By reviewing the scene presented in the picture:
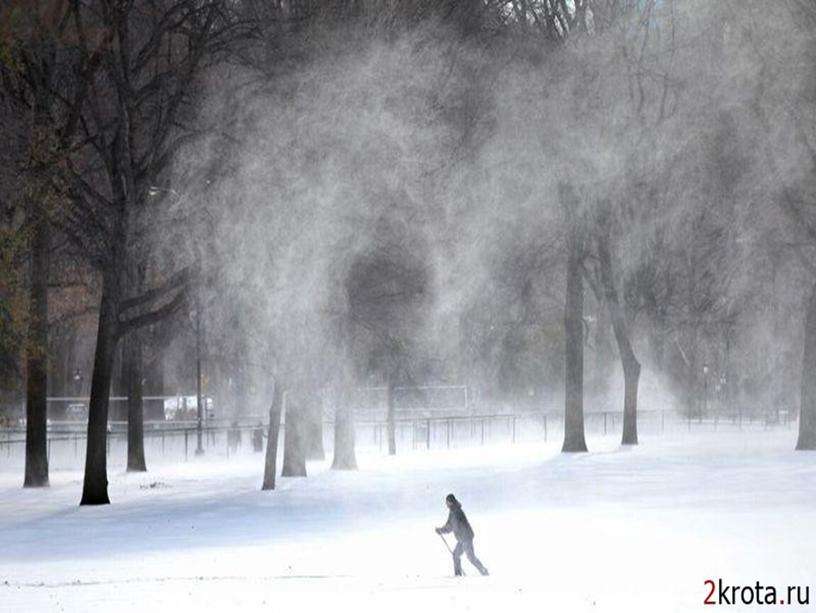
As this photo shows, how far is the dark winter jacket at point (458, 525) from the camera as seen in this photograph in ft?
67.7

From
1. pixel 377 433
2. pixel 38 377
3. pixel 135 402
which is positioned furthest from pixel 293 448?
pixel 377 433

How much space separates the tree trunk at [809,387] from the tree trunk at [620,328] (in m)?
7.27

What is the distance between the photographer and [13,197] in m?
35.0

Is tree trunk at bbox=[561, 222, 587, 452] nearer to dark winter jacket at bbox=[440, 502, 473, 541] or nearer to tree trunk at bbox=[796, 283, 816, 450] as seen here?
tree trunk at bbox=[796, 283, 816, 450]

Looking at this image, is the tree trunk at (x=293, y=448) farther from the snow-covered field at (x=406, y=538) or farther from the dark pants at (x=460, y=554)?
the dark pants at (x=460, y=554)

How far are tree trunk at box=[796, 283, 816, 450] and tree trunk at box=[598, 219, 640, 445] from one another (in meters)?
7.27

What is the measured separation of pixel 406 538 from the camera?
26.8 m

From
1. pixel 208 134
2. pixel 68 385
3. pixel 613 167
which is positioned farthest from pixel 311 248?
pixel 68 385

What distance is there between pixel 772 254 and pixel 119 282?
26841 mm

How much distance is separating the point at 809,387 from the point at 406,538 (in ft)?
98.2

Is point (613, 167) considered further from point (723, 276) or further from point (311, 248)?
point (311, 248)

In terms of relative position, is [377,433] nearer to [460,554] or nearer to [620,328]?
[620,328]

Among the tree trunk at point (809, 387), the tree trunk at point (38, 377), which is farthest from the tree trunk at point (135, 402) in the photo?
the tree trunk at point (809, 387)

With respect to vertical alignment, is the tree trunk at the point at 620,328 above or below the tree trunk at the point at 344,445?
above
